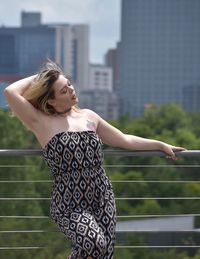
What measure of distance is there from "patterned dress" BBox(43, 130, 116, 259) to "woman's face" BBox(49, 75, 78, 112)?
18cm

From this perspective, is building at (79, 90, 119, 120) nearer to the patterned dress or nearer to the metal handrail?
the metal handrail

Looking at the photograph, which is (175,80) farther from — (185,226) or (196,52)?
(185,226)

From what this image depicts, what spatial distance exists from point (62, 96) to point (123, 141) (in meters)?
0.51

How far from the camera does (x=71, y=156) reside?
17.4ft

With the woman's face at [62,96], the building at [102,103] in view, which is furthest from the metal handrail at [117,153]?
the building at [102,103]

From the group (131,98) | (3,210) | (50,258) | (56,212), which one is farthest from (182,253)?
(131,98)

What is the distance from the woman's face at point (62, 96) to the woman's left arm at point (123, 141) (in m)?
0.22

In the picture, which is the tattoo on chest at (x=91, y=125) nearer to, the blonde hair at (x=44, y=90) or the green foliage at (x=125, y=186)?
the blonde hair at (x=44, y=90)

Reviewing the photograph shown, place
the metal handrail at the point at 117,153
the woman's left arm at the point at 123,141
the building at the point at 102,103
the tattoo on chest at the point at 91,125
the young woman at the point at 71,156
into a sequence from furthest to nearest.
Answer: the building at the point at 102,103, the metal handrail at the point at 117,153, the woman's left arm at the point at 123,141, the tattoo on chest at the point at 91,125, the young woman at the point at 71,156

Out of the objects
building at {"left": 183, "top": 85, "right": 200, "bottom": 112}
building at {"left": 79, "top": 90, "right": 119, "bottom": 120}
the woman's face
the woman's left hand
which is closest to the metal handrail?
the woman's left hand

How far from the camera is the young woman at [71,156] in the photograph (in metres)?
5.22

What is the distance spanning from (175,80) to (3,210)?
173813 mm

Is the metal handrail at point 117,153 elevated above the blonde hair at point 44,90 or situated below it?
below

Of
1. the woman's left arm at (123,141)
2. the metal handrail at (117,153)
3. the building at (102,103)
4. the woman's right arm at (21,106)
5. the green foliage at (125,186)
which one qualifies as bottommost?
the building at (102,103)
